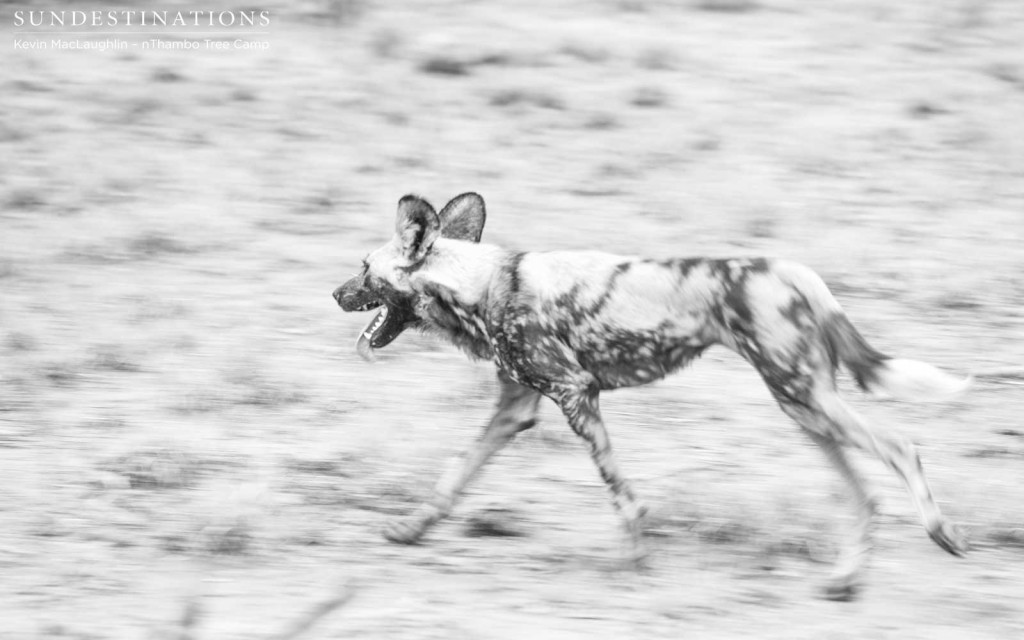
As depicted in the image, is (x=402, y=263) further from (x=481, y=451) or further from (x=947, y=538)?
(x=947, y=538)

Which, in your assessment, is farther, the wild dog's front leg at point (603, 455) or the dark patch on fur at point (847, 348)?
the wild dog's front leg at point (603, 455)

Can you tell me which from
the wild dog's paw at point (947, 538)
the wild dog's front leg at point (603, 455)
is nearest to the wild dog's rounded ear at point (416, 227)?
the wild dog's front leg at point (603, 455)

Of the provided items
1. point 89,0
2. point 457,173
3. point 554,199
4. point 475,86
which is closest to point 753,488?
point 554,199

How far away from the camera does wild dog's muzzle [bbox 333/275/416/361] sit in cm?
505

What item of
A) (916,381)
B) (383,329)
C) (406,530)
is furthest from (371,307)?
(916,381)

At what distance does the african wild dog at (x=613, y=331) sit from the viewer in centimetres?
448

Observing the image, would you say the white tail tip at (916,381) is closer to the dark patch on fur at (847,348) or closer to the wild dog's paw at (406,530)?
the dark patch on fur at (847,348)

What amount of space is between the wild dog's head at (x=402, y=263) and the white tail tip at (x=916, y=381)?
146 cm

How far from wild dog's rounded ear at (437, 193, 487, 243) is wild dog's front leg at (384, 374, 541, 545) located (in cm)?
52

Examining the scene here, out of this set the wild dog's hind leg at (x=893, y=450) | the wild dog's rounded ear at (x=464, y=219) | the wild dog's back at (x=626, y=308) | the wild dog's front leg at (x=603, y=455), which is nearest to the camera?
the wild dog's hind leg at (x=893, y=450)

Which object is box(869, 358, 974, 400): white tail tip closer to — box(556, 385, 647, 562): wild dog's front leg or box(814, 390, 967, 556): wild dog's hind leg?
box(814, 390, 967, 556): wild dog's hind leg

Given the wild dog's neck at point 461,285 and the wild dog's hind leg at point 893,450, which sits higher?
the wild dog's neck at point 461,285

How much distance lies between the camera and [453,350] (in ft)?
23.6

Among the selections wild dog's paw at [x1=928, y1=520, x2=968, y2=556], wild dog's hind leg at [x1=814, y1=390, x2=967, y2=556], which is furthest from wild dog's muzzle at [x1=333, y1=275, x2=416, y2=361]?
wild dog's paw at [x1=928, y1=520, x2=968, y2=556]
